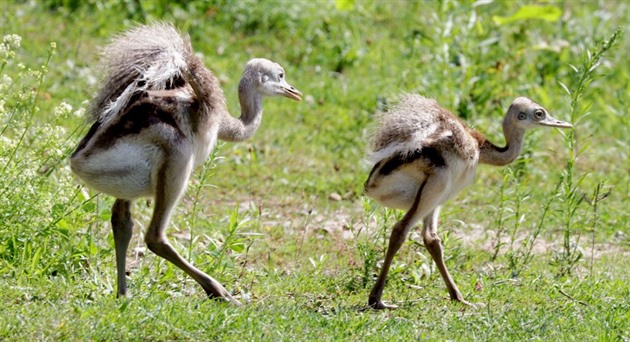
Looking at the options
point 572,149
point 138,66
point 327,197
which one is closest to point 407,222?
point 572,149

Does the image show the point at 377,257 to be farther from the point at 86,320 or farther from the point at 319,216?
the point at 86,320

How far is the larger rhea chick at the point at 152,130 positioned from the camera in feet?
24.6

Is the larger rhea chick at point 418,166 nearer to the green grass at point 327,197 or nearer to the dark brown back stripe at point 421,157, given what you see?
the dark brown back stripe at point 421,157

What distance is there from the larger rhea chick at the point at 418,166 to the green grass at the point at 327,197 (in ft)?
1.35

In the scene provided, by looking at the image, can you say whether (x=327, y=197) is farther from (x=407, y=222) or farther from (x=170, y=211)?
(x=170, y=211)

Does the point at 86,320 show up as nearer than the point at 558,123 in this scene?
Yes

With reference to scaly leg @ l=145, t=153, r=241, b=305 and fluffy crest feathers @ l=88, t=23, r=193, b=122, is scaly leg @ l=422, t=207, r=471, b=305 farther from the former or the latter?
fluffy crest feathers @ l=88, t=23, r=193, b=122

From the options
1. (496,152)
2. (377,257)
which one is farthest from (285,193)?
(496,152)

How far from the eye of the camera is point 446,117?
28.1 feet

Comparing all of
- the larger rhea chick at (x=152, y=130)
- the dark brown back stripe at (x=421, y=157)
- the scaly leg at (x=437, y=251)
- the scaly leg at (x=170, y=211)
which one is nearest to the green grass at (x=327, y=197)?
the scaly leg at (x=437, y=251)

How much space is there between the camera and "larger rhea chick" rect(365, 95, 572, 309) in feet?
27.1

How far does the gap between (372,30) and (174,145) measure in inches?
337

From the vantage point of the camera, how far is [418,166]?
27.2 feet

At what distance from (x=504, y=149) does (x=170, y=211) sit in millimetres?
2845
